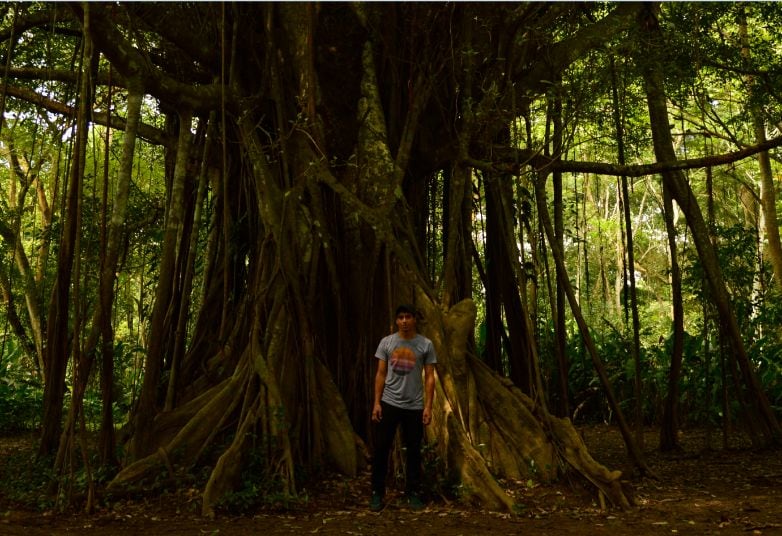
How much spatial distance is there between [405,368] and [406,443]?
1.47 ft

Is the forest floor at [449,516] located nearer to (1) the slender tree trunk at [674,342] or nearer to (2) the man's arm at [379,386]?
(2) the man's arm at [379,386]

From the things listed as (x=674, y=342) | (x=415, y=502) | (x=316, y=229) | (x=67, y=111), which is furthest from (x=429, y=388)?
(x=67, y=111)

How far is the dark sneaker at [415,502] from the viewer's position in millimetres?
4277

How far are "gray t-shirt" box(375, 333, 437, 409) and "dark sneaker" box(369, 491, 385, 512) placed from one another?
52 cm

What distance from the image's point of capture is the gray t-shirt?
4418 mm

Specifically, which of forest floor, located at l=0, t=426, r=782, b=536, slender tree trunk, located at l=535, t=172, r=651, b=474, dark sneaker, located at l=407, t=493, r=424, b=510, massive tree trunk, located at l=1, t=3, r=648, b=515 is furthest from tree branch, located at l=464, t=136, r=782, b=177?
dark sneaker, located at l=407, t=493, r=424, b=510

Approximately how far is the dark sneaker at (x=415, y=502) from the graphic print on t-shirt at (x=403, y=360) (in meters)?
0.70

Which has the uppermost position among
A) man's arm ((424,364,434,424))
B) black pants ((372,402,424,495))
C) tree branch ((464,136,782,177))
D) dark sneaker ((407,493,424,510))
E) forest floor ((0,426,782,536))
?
tree branch ((464,136,782,177))

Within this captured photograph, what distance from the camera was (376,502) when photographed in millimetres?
4293

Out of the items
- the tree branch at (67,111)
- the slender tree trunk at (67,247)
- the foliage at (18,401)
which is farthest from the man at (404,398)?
the foliage at (18,401)

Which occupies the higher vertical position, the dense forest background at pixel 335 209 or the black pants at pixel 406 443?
the dense forest background at pixel 335 209

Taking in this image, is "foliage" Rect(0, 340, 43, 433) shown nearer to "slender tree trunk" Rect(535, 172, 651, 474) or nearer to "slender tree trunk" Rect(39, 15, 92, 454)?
"slender tree trunk" Rect(39, 15, 92, 454)

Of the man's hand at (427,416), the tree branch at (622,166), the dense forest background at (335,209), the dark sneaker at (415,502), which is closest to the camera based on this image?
the dark sneaker at (415,502)

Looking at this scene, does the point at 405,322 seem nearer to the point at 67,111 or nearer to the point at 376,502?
the point at 376,502
